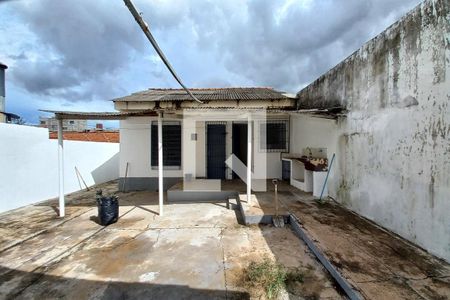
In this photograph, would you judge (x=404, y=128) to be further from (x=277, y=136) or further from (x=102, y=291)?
(x=277, y=136)

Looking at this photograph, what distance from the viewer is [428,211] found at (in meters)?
3.60

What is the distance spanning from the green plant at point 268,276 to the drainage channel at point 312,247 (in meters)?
0.65

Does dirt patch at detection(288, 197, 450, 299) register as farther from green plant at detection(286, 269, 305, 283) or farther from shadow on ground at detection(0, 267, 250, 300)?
shadow on ground at detection(0, 267, 250, 300)

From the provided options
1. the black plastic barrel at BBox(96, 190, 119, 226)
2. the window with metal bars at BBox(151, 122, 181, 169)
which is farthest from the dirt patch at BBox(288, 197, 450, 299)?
the window with metal bars at BBox(151, 122, 181, 169)

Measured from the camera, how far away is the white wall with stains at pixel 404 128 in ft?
11.2

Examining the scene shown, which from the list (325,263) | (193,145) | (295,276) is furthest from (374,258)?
(193,145)

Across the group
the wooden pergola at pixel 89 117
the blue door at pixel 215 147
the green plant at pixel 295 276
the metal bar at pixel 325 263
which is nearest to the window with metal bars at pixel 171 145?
the blue door at pixel 215 147

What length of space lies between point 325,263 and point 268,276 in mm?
934

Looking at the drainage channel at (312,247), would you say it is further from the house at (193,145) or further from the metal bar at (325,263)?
the house at (193,145)

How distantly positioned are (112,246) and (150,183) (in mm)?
4842

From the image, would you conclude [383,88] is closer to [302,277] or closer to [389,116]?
[389,116]

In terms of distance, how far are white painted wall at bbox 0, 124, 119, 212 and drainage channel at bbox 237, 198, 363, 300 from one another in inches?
255

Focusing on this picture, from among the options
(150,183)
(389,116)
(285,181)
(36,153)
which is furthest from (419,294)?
(36,153)

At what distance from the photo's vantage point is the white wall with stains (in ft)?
11.2
